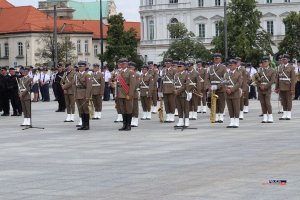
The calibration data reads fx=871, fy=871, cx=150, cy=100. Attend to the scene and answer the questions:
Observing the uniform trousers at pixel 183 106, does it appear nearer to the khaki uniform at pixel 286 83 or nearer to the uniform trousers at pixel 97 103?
the khaki uniform at pixel 286 83

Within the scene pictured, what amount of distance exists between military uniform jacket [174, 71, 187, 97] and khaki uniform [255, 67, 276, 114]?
300 centimetres

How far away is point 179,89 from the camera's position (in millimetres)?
24578

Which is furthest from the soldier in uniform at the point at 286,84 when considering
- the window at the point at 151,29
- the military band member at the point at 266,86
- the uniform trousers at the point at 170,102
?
the window at the point at 151,29

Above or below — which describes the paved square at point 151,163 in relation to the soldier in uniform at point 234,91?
below

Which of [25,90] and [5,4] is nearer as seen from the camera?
[25,90]

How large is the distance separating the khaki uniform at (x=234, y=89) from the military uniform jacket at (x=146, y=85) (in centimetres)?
559

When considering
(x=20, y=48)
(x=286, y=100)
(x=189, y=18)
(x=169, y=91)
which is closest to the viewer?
(x=169, y=91)

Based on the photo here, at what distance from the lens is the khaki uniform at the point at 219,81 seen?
2745 centimetres

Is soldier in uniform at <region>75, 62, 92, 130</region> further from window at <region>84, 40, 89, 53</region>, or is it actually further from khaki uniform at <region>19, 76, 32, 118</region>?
window at <region>84, 40, 89, 53</region>

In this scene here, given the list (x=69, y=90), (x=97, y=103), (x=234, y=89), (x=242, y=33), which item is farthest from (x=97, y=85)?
(x=242, y=33)

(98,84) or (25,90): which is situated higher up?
(98,84)

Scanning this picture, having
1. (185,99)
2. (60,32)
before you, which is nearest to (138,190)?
(185,99)

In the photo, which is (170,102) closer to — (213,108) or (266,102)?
(213,108)

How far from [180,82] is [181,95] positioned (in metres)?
0.53
